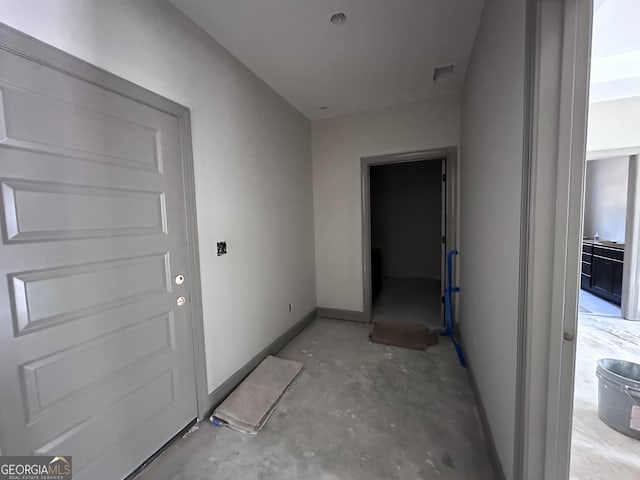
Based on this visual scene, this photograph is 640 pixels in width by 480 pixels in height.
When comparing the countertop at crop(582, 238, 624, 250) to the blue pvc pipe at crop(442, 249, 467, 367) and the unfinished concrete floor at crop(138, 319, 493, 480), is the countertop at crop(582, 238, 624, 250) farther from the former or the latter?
the unfinished concrete floor at crop(138, 319, 493, 480)

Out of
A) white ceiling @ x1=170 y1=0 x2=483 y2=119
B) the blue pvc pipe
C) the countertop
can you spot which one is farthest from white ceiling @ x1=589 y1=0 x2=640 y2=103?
the blue pvc pipe

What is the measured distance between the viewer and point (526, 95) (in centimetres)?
104

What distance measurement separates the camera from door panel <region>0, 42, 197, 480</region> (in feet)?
3.43

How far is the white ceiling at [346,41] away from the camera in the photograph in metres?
1.70

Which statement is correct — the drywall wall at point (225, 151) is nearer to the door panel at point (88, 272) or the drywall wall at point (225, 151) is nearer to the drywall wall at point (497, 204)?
the door panel at point (88, 272)

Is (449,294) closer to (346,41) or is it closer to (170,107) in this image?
(346,41)

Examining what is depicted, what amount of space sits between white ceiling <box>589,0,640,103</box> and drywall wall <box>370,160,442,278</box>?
2628 mm

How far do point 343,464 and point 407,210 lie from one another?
5.05 metres

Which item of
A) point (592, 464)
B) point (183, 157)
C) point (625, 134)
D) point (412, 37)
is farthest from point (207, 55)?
point (625, 134)

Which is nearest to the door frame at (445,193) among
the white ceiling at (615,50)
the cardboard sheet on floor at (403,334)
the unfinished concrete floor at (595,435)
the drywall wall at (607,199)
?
the cardboard sheet on floor at (403,334)

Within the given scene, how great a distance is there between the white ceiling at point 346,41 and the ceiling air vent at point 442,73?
1.9 inches

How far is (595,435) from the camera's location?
1.65 metres

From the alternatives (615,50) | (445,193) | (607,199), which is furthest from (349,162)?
(607,199)

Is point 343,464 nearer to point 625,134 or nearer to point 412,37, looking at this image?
point 412,37
